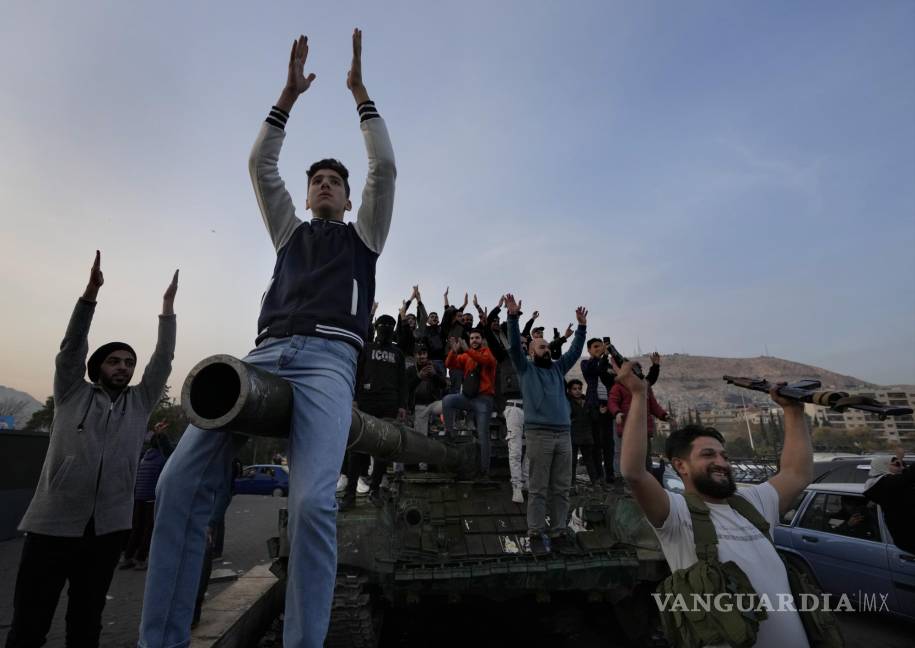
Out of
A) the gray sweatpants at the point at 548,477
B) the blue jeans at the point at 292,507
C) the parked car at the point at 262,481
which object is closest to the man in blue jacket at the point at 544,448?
the gray sweatpants at the point at 548,477

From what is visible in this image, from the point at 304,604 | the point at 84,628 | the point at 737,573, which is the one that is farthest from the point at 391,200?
the point at 84,628

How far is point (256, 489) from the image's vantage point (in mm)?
22891

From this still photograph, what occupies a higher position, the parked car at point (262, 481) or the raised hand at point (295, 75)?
the raised hand at point (295, 75)

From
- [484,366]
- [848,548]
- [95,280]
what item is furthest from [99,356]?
[848,548]

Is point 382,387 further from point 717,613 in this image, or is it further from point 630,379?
point 717,613

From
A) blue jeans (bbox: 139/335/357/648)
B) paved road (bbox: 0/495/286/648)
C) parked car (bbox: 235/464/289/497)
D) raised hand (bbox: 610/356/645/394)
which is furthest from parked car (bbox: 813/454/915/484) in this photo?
parked car (bbox: 235/464/289/497)

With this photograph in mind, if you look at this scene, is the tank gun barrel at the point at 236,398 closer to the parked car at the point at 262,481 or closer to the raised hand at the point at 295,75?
the raised hand at the point at 295,75

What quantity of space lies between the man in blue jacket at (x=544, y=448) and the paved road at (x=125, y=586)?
12.7ft

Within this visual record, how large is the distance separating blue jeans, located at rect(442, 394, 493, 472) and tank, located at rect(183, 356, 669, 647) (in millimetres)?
1036

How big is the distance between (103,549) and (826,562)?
8642 millimetres

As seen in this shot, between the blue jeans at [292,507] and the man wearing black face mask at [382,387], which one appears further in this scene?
the man wearing black face mask at [382,387]

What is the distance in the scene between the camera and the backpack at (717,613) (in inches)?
87.3

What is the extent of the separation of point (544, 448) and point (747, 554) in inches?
116

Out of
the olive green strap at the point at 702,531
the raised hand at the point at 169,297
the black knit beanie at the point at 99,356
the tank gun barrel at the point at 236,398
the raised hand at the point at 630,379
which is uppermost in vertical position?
the raised hand at the point at 169,297
